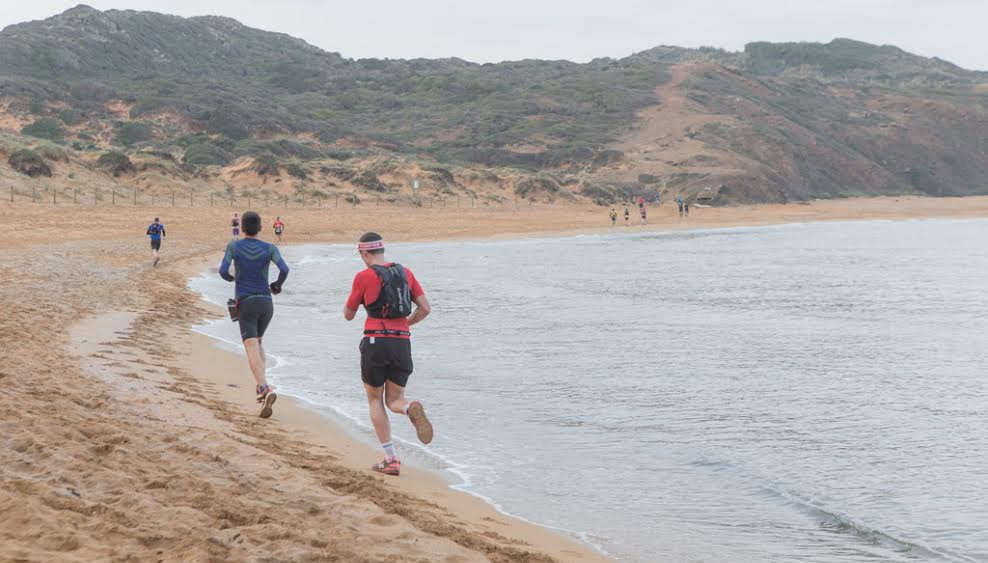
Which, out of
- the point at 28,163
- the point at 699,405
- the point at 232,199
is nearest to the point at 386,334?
the point at 699,405

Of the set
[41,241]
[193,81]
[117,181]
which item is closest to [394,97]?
[193,81]

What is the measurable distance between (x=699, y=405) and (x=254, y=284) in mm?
4636

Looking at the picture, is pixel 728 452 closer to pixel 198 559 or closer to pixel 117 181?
pixel 198 559

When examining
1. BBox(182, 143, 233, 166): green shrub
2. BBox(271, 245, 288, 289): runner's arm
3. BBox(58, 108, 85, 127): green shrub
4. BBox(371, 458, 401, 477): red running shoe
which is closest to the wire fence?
BBox(182, 143, 233, 166): green shrub

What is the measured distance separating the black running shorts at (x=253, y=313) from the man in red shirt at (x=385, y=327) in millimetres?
1866

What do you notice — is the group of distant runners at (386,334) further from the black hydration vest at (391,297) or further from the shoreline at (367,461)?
the shoreline at (367,461)

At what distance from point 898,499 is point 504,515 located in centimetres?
279

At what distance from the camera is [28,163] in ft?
136

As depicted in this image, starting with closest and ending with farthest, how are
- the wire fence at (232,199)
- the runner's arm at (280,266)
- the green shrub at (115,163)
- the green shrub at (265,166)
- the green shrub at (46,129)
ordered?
1. the runner's arm at (280,266)
2. the wire fence at (232,199)
3. the green shrub at (115,163)
4. the green shrub at (265,166)
5. the green shrub at (46,129)

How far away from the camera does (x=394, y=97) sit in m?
106

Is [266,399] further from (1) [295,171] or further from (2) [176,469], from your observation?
(1) [295,171]

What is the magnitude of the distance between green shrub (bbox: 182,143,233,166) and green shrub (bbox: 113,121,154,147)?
7.10 metres

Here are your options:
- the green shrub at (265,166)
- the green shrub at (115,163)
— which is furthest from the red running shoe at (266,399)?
the green shrub at (265,166)

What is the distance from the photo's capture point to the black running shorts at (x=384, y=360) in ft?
22.5
